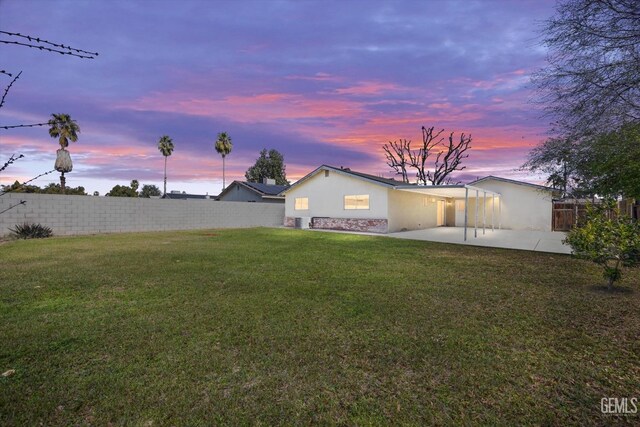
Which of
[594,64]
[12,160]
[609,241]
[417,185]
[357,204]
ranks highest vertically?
[594,64]

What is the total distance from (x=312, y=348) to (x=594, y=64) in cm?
799

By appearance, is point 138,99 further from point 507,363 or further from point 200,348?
point 507,363

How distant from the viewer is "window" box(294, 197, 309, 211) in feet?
79.0

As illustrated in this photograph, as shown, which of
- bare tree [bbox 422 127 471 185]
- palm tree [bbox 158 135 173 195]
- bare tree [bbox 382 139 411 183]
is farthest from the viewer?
bare tree [bbox 382 139 411 183]

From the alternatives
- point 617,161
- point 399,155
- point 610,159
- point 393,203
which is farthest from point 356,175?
point 399,155

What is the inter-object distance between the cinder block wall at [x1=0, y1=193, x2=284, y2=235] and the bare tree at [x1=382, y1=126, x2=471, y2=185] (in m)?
21.7

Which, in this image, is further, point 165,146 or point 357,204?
point 165,146

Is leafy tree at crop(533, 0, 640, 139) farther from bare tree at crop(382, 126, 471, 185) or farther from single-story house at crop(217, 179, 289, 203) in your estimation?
bare tree at crop(382, 126, 471, 185)

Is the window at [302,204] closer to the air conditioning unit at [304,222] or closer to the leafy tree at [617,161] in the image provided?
the air conditioning unit at [304,222]

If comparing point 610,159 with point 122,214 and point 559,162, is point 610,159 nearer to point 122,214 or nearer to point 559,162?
point 559,162

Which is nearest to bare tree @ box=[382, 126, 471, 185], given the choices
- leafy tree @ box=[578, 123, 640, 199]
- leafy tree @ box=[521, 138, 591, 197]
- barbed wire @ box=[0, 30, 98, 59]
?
leafy tree @ box=[521, 138, 591, 197]

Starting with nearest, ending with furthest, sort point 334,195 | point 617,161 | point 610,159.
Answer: point 617,161, point 610,159, point 334,195

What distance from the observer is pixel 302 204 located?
2447cm

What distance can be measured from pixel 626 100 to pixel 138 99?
15109 millimetres
